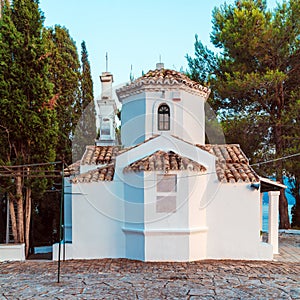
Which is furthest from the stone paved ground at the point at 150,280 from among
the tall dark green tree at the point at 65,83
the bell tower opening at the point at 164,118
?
the tall dark green tree at the point at 65,83

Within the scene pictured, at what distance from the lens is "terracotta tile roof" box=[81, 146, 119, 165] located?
13.6 m

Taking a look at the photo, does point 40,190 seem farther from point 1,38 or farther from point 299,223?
point 299,223

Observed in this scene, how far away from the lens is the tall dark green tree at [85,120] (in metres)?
23.1

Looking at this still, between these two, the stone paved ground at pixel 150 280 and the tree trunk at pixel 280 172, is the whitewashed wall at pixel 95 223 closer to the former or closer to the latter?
the stone paved ground at pixel 150 280

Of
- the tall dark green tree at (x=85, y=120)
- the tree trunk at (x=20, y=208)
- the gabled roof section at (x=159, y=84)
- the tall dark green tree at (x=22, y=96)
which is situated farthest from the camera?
Result: the tall dark green tree at (x=85, y=120)

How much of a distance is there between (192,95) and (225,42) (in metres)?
8.11

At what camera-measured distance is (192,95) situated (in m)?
14.7

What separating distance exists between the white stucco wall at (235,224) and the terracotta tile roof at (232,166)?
26 centimetres

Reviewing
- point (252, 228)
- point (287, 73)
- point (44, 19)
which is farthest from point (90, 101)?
point (252, 228)

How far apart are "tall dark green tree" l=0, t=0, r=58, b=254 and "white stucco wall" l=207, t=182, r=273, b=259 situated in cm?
715

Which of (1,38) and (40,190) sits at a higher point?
(1,38)

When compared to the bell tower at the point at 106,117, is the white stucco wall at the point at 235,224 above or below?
below

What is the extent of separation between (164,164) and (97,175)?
8.74ft

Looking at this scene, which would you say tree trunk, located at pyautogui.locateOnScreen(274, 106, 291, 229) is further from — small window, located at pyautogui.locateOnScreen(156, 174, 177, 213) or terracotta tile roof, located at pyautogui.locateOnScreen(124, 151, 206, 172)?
small window, located at pyautogui.locateOnScreen(156, 174, 177, 213)
